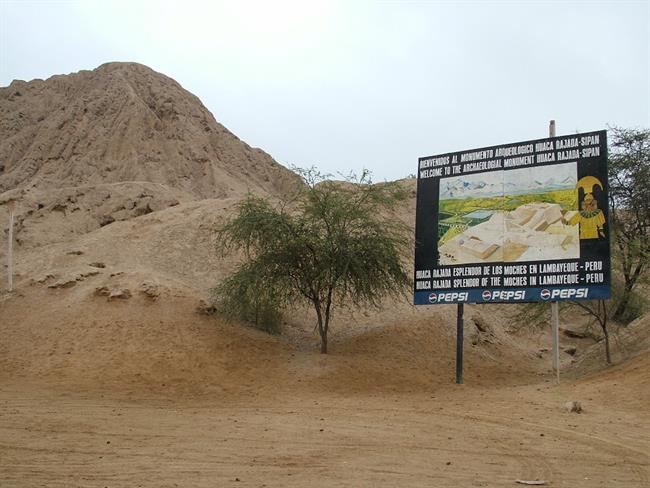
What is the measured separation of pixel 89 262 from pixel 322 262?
33.2 ft

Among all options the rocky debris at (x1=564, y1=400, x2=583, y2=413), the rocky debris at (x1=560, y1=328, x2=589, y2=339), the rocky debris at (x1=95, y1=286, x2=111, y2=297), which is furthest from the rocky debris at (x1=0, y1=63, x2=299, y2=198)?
the rocky debris at (x1=564, y1=400, x2=583, y2=413)

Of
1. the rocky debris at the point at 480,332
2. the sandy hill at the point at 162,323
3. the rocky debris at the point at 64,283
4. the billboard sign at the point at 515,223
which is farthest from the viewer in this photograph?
the rocky debris at the point at 480,332

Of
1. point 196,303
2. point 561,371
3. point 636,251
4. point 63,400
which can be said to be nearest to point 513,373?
point 561,371

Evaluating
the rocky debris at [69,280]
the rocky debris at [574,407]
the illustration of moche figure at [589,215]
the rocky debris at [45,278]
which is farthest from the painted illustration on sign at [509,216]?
the rocky debris at [45,278]

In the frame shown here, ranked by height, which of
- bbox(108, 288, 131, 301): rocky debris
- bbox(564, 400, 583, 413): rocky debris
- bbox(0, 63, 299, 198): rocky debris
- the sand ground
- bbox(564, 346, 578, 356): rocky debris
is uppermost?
bbox(0, 63, 299, 198): rocky debris

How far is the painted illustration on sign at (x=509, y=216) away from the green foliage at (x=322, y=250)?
216 centimetres

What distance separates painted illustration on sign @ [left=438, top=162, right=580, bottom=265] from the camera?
18375 millimetres

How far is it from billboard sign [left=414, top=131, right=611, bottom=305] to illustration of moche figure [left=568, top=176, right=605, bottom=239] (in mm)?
25

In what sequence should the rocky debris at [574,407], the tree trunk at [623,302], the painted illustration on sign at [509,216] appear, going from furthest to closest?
1. the tree trunk at [623,302]
2. the painted illustration on sign at [509,216]
3. the rocky debris at [574,407]

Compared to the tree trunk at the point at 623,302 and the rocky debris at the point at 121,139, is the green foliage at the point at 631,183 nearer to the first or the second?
the tree trunk at the point at 623,302

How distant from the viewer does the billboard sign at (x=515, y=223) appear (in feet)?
58.9

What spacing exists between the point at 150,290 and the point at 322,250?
631 cm

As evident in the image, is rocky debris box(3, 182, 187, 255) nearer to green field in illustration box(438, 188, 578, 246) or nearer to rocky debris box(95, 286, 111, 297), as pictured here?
rocky debris box(95, 286, 111, 297)

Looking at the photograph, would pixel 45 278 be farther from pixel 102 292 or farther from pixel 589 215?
pixel 589 215
